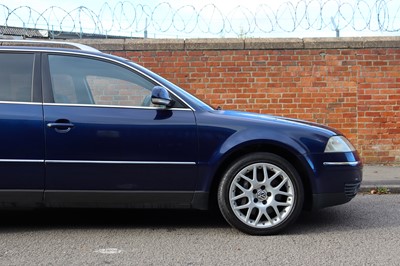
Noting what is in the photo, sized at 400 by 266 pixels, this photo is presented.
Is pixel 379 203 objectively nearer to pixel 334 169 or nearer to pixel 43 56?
pixel 334 169

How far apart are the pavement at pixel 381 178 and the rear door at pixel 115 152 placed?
11.3ft

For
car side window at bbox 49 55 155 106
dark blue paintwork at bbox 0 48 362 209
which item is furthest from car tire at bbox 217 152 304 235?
car side window at bbox 49 55 155 106

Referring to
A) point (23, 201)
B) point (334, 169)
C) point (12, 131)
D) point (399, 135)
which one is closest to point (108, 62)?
point (12, 131)

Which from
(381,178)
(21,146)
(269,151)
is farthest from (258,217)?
(381,178)

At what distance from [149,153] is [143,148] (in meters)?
0.07

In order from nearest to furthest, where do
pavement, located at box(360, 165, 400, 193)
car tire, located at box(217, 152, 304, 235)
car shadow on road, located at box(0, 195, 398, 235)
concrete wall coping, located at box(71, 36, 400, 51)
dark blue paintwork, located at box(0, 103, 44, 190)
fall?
dark blue paintwork, located at box(0, 103, 44, 190)
car tire, located at box(217, 152, 304, 235)
car shadow on road, located at box(0, 195, 398, 235)
pavement, located at box(360, 165, 400, 193)
concrete wall coping, located at box(71, 36, 400, 51)

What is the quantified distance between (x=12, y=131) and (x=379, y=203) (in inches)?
172

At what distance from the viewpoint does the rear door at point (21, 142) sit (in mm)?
4305

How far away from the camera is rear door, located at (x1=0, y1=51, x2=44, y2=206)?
169 inches

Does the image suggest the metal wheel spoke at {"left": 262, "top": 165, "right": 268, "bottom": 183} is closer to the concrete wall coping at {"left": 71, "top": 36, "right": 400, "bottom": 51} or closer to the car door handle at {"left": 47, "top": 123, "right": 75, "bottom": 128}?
the car door handle at {"left": 47, "top": 123, "right": 75, "bottom": 128}

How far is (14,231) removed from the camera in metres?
→ 4.68

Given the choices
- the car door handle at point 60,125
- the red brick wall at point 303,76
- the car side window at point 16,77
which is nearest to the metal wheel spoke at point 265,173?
the car door handle at point 60,125

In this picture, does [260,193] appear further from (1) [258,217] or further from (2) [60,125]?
(2) [60,125]

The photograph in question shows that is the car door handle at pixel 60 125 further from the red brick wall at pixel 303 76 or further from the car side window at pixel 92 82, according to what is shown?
the red brick wall at pixel 303 76
